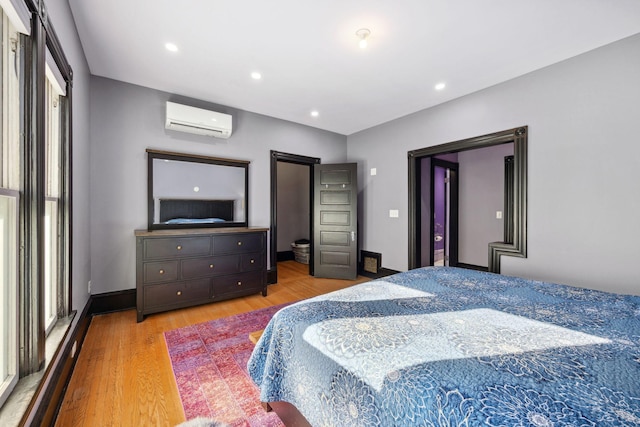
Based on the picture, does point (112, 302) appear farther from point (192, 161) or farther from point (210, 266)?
point (192, 161)

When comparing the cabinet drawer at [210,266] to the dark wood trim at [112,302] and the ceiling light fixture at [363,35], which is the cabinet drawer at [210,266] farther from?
the ceiling light fixture at [363,35]

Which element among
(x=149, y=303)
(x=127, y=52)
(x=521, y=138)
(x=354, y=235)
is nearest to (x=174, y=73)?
(x=127, y=52)

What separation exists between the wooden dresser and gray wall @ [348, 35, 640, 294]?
3.12 metres

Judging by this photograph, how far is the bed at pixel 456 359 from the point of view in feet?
2.27

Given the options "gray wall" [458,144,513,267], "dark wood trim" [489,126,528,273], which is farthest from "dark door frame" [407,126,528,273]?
"gray wall" [458,144,513,267]

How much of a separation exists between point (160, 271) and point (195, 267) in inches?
13.6

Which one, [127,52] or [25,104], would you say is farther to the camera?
[127,52]

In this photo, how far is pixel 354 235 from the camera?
4.37m

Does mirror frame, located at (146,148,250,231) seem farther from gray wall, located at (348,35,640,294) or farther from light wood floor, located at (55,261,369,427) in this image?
gray wall, located at (348,35,640,294)

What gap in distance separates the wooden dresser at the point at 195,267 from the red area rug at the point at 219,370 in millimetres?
459

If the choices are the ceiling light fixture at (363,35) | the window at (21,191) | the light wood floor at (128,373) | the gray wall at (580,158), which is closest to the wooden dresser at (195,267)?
the light wood floor at (128,373)

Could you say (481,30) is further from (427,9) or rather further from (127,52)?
(127,52)

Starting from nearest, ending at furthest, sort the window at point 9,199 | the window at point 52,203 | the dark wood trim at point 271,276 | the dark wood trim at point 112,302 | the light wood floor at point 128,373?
the window at point 9,199 → the light wood floor at point 128,373 → the window at point 52,203 → the dark wood trim at point 112,302 → the dark wood trim at point 271,276

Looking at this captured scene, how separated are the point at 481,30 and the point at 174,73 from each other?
9.84 feet
